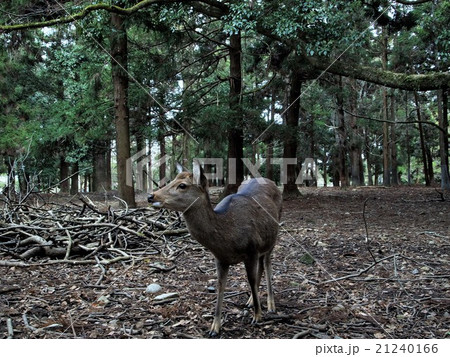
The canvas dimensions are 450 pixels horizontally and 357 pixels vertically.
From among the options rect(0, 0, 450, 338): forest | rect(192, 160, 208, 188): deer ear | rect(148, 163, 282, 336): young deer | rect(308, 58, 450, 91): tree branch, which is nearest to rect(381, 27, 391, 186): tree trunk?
rect(0, 0, 450, 338): forest

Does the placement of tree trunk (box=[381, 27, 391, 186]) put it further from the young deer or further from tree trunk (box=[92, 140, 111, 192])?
the young deer

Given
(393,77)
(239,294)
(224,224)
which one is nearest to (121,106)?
(393,77)

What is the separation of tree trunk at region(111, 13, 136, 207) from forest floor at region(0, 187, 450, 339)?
4.50 m

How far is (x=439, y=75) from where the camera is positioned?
7.33m

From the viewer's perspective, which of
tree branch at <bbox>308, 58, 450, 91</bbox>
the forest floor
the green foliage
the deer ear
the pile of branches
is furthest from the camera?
the green foliage

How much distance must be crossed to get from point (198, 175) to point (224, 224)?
0.55 meters

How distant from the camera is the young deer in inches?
112

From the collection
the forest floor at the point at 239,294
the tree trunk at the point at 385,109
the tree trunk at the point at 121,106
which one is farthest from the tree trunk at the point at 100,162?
the tree trunk at the point at 385,109

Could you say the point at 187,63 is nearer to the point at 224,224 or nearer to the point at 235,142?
the point at 235,142

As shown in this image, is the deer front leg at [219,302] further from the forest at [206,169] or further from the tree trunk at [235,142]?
the tree trunk at [235,142]

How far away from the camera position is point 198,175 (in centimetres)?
278

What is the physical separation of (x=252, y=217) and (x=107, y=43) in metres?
9.47
